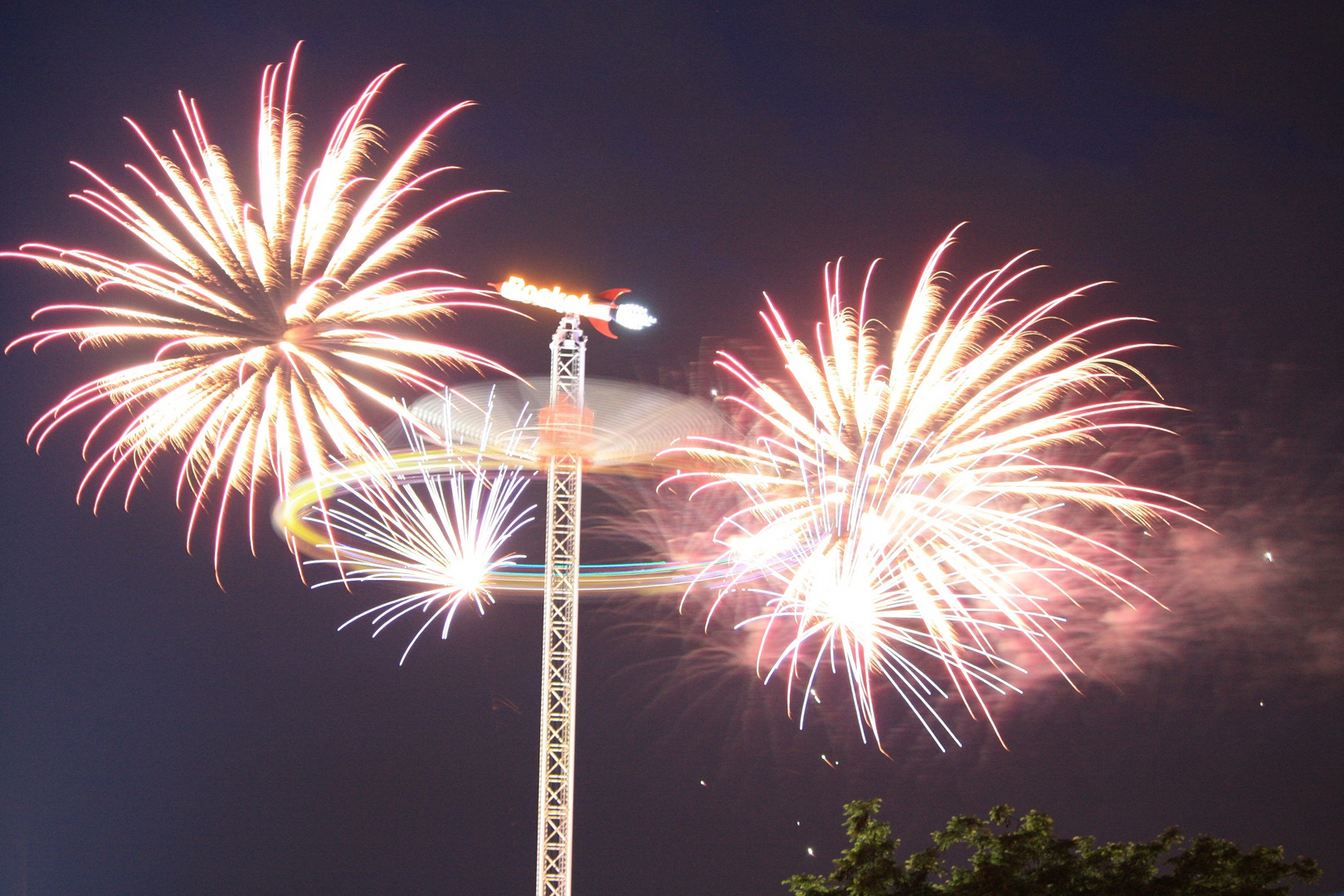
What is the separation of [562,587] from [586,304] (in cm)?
538

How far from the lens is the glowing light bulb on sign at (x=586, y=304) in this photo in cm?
2056

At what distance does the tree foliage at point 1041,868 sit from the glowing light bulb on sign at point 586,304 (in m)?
9.70

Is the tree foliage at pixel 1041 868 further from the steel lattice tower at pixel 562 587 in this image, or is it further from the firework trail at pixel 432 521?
the firework trail at pixel 432 521

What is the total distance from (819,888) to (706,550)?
33.0ft

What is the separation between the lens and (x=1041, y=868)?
1694 centimetres

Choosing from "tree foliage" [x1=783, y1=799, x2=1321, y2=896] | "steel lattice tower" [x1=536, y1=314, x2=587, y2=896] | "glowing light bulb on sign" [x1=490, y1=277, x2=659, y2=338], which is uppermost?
"glowing light bulb on sign" [x1=490, y1=277, x2=659, y2=338]

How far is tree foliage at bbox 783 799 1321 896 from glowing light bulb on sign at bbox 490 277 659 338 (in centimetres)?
970

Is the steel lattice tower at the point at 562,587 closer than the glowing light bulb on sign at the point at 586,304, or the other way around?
the steel lattice tower at the point at 562,587

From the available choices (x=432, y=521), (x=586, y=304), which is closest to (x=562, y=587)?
(x=432, y=521)

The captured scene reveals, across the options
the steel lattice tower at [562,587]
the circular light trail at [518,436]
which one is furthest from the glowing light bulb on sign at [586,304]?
the circular light trail at [518,436]

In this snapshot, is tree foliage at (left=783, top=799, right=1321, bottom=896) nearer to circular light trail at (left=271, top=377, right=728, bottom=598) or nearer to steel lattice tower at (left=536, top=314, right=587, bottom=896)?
steel lattice tower at (left=536, top=314, right=587, bottom=896)

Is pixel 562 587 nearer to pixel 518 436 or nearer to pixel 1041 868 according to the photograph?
pixel 518 436

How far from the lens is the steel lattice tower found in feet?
63.9

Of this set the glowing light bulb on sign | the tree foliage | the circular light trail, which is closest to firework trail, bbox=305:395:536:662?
the circular light trail
